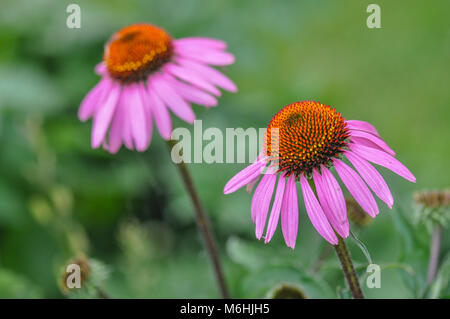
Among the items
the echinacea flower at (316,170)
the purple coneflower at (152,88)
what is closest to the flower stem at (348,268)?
the echinacea flower at (316,170)

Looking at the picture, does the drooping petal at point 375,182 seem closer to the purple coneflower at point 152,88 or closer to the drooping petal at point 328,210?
the drooping petal at point 328,210

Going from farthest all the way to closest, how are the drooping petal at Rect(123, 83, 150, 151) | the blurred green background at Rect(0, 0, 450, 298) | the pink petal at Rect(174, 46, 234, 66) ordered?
the blurred green background at Rect(0, 0, 450, 298) < the pink petal at Rect(174, 46, 234, 66) < the drooping petal at Rect(123, 83, 150, 151)

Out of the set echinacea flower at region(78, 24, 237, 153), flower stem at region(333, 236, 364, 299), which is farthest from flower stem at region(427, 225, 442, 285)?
echinacea flower at region(78, 24, 237, 153)

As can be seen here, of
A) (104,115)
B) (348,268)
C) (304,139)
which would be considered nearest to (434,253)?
(348,268)

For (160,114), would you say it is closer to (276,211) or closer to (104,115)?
(104,115)

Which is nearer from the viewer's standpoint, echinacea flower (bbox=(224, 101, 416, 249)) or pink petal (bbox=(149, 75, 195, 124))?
echinacea flower (bbox=(224, 101, 416, 249))

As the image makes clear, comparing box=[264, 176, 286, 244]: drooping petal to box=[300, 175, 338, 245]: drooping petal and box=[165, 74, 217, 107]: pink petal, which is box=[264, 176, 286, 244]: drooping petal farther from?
box=[165, 74, 217, 107]: pink petal
